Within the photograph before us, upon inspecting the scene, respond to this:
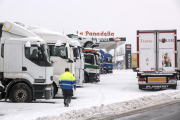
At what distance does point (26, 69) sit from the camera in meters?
13.6

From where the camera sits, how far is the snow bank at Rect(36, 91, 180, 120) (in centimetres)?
972

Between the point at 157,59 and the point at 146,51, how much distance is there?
2.48ft

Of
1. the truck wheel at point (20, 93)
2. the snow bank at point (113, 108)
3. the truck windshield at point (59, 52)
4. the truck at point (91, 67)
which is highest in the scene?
the truck windshield at point (59, 52)

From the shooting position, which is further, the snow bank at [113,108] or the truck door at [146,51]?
the truck door at [146,51]

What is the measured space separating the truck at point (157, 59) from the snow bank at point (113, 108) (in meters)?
2.91

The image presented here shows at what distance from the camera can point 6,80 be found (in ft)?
45.3

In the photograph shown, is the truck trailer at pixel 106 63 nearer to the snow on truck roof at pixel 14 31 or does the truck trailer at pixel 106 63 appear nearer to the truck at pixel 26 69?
the snow on truck roof at pixel 14 31

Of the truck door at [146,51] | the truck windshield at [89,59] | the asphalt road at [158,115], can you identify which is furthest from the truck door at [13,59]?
the truck windshield at [89,59]

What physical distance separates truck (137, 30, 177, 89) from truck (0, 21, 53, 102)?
704cm

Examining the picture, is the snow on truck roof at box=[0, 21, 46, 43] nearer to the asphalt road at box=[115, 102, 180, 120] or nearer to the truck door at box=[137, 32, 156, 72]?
the asphalt road at box=[115, 102, 180, 120]

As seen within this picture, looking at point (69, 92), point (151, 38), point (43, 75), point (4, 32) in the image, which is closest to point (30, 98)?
point (43, 75)

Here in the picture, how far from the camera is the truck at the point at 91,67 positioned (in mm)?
27000

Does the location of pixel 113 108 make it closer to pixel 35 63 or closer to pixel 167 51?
pixel 35 63

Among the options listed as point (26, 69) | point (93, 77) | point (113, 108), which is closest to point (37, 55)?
point (26, 69)
